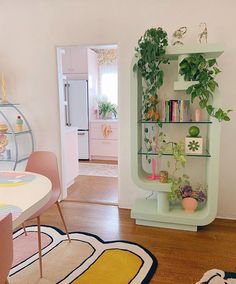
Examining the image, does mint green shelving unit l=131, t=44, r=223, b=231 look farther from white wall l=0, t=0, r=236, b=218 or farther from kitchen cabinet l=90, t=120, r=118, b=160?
kitchen cabinet l=90, t=120, r=118, b=160

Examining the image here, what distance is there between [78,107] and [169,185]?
134 inches

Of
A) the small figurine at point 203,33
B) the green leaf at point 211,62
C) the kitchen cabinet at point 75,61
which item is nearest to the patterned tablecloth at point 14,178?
the green leaf at point 211,62

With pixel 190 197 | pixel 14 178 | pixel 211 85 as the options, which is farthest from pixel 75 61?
pixel 14 178

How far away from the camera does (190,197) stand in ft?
8.97

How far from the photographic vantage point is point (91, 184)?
419cm

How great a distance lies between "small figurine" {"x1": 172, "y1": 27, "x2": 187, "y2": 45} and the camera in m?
2.71

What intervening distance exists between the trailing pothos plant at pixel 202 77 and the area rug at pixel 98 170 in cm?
257

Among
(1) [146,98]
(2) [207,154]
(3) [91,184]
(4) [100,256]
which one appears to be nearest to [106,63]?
(3) [91,184]

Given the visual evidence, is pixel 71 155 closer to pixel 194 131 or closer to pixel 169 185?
pixel 169 185

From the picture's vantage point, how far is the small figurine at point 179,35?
271cm

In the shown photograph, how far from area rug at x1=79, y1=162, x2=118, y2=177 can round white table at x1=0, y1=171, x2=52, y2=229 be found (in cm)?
280

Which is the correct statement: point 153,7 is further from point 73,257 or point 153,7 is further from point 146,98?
point 73,257

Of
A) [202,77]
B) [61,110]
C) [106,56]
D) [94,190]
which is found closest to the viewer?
[202,77]

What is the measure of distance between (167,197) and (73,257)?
1.10 m
